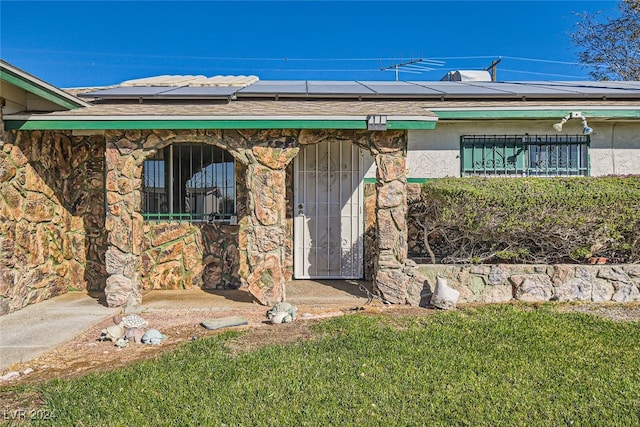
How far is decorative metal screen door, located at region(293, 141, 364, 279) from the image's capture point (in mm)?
9078

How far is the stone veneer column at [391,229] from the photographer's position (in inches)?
279

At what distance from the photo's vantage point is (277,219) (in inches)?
278

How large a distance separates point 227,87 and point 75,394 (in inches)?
276

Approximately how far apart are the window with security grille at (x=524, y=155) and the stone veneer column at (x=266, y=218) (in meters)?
3.69

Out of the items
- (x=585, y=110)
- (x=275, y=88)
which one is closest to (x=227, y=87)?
(x=275, y=88)

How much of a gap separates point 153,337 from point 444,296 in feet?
13.2

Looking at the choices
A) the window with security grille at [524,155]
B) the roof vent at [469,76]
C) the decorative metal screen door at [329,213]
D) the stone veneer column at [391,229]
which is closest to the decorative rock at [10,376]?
the stone veneer column at [391,229]

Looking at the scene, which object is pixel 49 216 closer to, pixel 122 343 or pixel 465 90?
pixel 122 343

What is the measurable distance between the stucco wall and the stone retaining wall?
228 centimetres

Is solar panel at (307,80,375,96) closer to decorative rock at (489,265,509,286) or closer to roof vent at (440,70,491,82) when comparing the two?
roof vent at (440,70,491,82)

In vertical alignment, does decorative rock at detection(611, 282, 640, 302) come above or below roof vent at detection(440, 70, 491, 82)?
below

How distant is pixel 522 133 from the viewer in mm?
8742

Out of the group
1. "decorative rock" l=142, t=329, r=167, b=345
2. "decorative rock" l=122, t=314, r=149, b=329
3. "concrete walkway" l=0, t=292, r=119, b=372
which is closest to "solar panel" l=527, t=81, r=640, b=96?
"decorative rock" l=142, t=329, r=167, b=345

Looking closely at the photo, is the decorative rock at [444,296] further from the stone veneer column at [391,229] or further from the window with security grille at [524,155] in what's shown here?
the window with security grille at [524,155]
